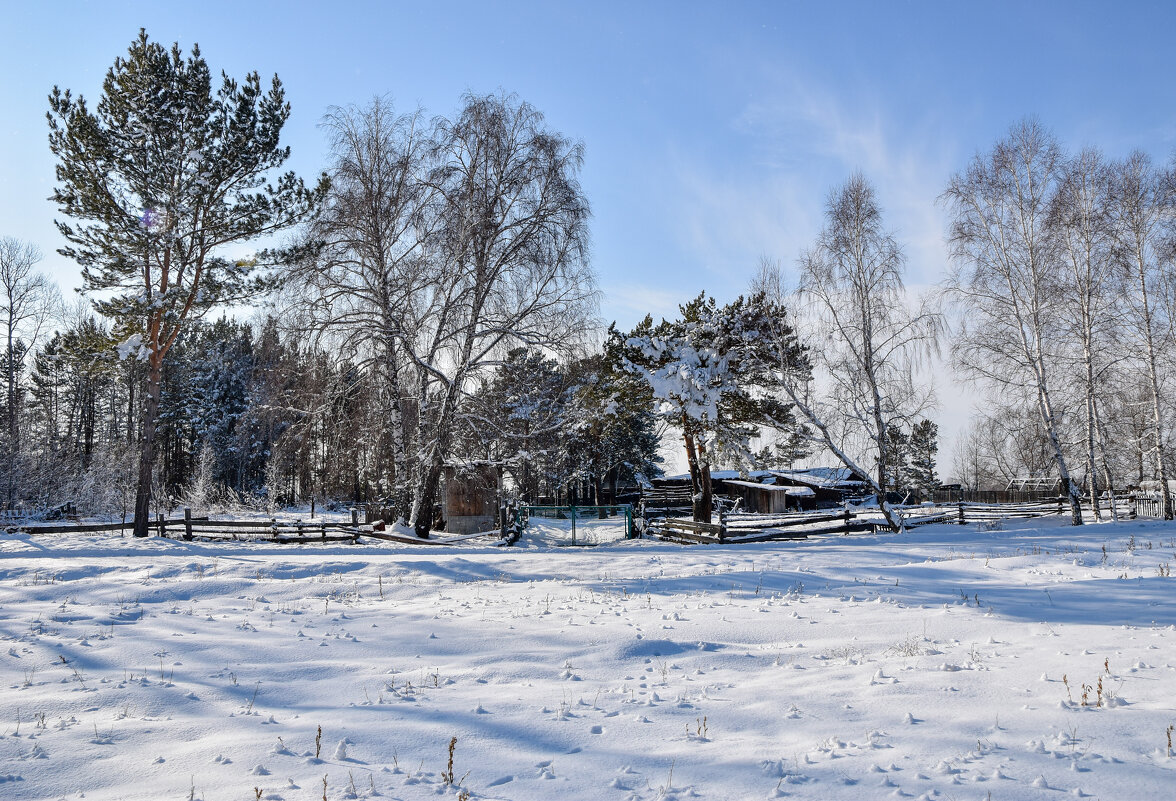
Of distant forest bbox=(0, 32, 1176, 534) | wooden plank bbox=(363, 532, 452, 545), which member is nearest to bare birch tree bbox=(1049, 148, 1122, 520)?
distant forest bbox=(0, 32, 1176, 534)

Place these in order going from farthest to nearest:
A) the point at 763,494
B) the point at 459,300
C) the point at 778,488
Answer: the point at 763,494 < the point at 778,488 < the point at 459,300

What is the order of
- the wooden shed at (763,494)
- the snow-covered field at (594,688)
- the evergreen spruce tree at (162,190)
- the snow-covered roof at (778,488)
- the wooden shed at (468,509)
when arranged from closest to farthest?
1. the snow-covered field at (594,688)
2. the evergreen spruce tree at (162,190)
3. the wooden shed at (468,509)
4. the snow-covered roof at (778,488)
5. the wooden shed at (763,494)

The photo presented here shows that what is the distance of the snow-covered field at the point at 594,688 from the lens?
4250 mm

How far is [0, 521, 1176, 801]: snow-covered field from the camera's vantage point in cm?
425

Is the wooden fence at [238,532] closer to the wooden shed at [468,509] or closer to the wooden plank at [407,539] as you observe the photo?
the wooden plank at [407,539]

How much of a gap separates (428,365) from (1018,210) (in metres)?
20.6

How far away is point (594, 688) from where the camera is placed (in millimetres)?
6273

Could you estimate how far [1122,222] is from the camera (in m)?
23.2

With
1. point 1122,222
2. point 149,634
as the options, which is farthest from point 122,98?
point 1122,222

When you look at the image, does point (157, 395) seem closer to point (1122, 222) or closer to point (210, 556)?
point (210, 556)

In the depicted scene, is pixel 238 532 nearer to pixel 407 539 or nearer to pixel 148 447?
pixel 148 447

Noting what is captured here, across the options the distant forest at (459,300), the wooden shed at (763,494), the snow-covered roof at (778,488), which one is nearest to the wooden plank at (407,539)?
the distant forest at (459,300)

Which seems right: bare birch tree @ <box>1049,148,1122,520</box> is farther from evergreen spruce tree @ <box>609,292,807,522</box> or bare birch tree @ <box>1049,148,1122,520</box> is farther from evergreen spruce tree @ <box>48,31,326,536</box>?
evergreen spruce tree @ <box>48,31,326,536</box>

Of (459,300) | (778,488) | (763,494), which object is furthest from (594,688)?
(763,494)
